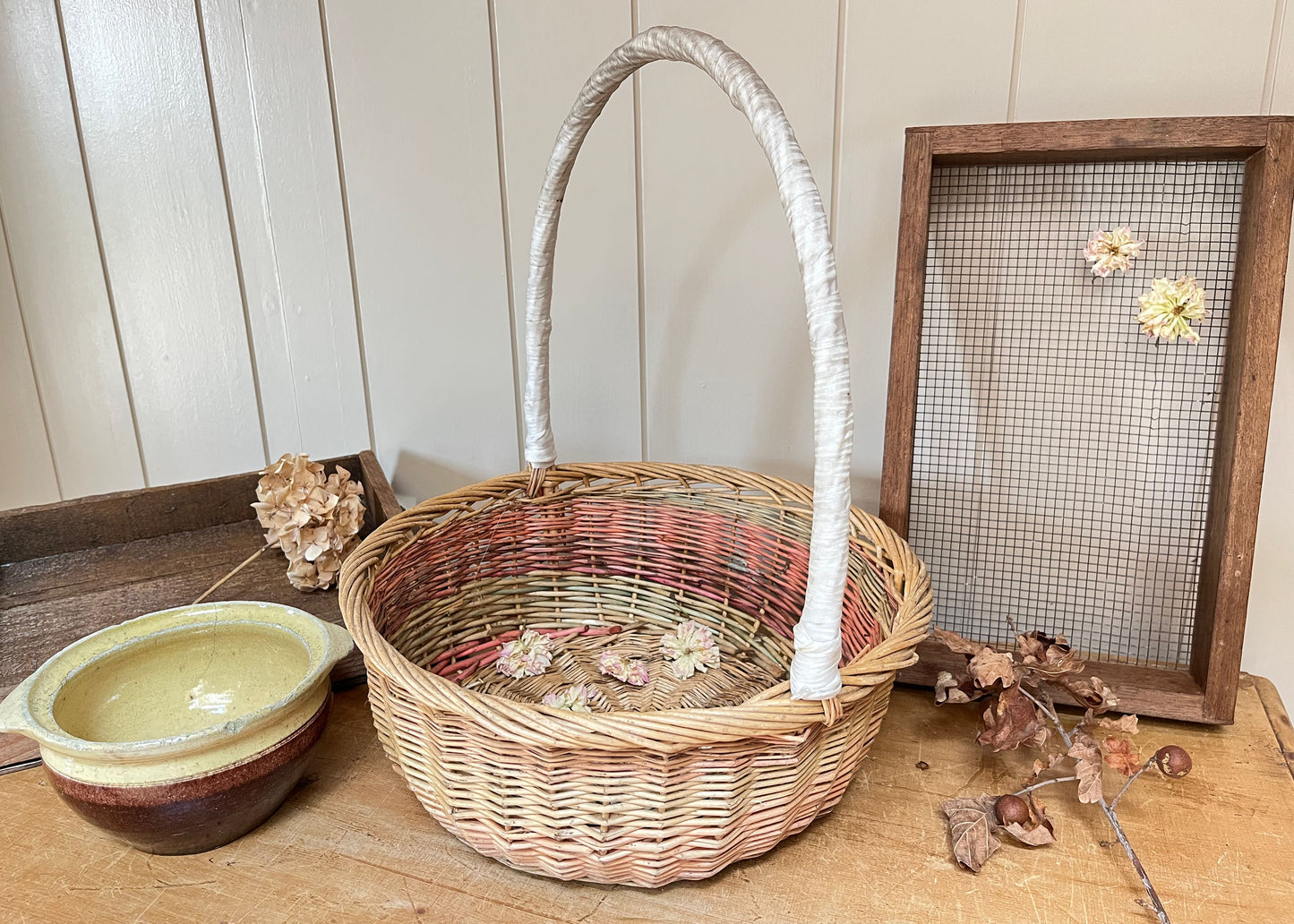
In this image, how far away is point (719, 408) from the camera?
99cm

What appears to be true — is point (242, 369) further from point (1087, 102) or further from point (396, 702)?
point (1087, 102)

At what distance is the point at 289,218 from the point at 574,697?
711 millimetres

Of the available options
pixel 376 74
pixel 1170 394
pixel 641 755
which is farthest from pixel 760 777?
pixel 376 74

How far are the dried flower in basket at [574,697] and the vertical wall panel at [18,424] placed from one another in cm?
93

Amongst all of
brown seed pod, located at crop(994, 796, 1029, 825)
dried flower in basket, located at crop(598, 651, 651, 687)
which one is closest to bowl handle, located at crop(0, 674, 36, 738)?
dried flower in basket, located at crop(598, 651, 651, 687)

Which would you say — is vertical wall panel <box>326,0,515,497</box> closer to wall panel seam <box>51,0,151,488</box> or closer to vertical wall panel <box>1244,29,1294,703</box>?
wall panel seam <box>51,0,151,488</box>

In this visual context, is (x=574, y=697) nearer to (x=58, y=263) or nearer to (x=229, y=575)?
(x=229, y=575)

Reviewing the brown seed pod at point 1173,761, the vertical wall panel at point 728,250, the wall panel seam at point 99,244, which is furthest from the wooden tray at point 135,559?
the brown seed pod at point 1173,761

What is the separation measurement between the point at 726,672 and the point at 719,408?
310 mm

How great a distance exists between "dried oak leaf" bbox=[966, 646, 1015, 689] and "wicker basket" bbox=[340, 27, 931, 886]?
85 millimetres

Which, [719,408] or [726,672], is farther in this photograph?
[719,408]

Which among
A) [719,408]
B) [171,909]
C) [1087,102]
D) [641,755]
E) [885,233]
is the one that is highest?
[1087,102]

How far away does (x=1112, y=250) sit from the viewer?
768mm

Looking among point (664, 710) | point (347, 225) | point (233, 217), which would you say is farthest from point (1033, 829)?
point (233, 217)
